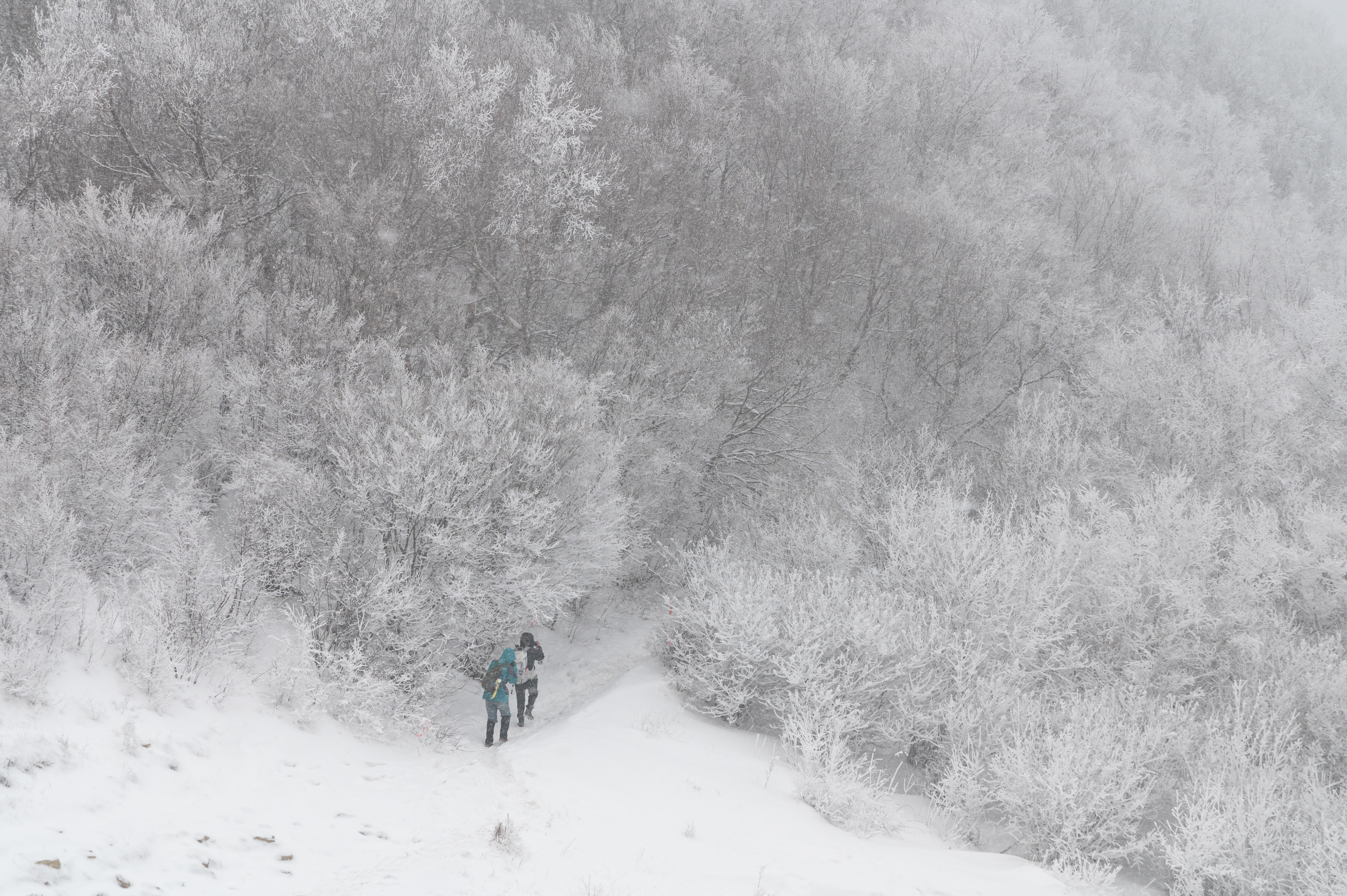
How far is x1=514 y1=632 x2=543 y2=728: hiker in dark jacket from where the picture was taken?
11758mm

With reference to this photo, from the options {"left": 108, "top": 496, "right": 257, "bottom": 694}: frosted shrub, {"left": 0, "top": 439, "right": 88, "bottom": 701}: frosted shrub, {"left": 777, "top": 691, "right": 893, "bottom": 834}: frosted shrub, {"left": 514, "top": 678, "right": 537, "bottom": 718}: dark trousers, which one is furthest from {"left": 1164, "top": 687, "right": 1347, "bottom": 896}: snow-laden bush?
{"left": 0, "top": 439, "right": 88, "bottom": 701}: frosted shrub

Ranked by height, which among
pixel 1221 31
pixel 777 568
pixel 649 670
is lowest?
pixel 649 670

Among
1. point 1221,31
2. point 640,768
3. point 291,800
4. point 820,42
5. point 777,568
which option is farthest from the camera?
point 1221,31

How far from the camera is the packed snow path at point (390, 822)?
5996mm

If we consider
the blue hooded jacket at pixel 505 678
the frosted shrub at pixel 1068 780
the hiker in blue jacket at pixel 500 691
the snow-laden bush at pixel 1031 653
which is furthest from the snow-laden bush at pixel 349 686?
the frosted shrub at pixel 1068 780

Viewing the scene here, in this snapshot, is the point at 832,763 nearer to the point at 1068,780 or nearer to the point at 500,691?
the point at 1068,780

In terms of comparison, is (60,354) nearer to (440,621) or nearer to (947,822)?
(440,621)

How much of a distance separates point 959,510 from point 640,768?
33.4 ft

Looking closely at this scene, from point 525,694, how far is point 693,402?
8762mm

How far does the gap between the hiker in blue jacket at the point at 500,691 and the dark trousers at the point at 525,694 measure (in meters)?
0.57

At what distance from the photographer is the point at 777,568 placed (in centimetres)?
1692

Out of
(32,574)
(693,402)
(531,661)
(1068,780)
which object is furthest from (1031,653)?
(32,574)

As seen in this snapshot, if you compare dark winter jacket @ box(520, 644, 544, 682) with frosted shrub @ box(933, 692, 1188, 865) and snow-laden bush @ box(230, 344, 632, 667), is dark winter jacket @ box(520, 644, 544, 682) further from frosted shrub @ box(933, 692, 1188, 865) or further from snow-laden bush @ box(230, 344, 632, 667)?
frosted shrub @ box(933, 692, 1188, 865)

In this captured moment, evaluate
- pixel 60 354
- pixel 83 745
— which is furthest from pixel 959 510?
pixel 60 354
